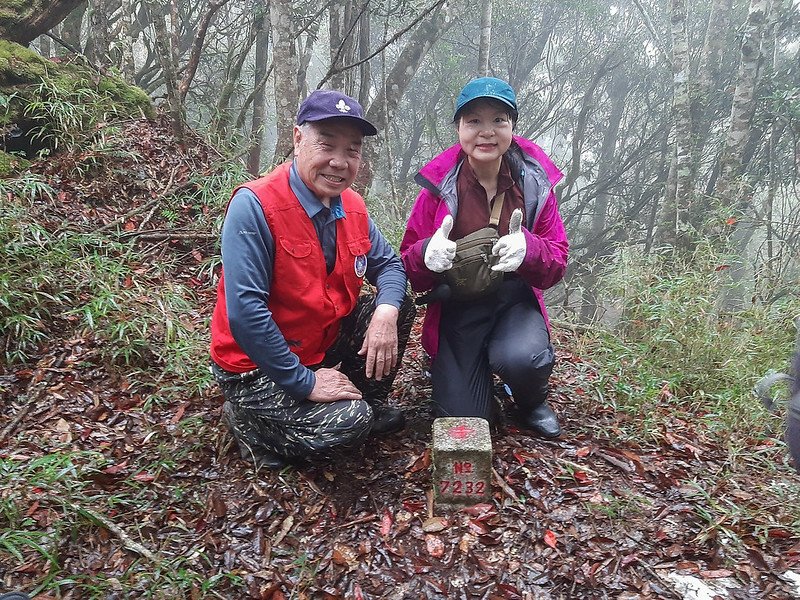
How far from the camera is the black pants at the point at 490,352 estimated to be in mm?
2658

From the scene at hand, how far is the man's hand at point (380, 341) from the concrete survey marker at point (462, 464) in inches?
15.8

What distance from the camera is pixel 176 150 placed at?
5.06 metres

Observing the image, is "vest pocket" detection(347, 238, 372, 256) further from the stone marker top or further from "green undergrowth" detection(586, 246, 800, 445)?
"green undergrowth" detection(586, 246, 800, 445)

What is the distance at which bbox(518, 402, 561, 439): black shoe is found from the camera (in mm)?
2748

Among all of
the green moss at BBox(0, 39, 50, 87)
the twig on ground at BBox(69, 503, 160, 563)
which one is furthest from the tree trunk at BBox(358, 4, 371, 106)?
the twig on ground at BBox(69, 503, 160, 563)

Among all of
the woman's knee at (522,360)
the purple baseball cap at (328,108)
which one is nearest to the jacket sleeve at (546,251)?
the woman's knee at (522,360)

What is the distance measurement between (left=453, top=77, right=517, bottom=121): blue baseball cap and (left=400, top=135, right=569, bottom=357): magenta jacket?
0.31 m

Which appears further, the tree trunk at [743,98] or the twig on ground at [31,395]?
the tree trunk at [743,98]

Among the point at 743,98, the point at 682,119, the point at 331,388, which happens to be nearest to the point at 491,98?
the point at 331,388

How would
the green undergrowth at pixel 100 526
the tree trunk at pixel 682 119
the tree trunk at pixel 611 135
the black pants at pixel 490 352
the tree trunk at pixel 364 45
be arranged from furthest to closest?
the tree trunk at pixel 611 135 < the tree trunk at pixel 682 119 < the tree trunk at pixel 364 45 < the black pants at pixel 490 352 < the green undergrowth at pixel 100 526

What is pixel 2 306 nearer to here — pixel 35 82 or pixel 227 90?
pixel 35 82

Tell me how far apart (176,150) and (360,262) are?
Answer: 3440mm

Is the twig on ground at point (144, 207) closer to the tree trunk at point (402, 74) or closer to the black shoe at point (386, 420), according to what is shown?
the black shoe at point (386, 420)

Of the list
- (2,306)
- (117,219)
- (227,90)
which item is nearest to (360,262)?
(2,306)
